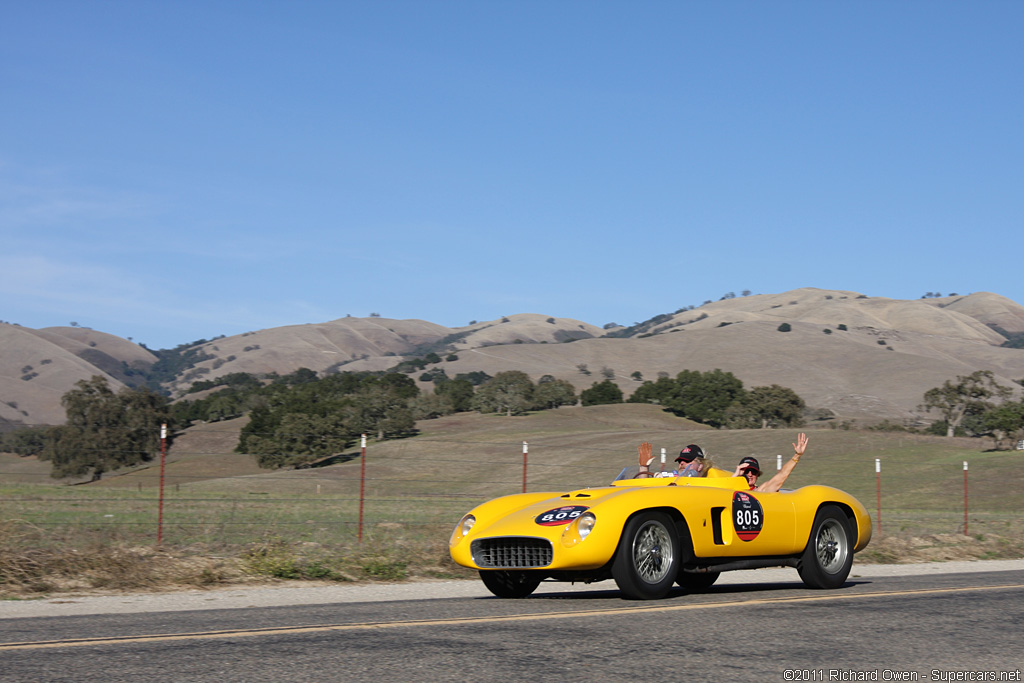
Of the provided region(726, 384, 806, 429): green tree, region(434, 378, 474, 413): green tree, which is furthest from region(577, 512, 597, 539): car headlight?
region(434, 378, 474, 413): green tree

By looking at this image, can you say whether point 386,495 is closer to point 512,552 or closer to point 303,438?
point 303,438

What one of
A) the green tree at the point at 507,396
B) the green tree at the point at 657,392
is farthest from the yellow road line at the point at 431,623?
the green tree at the point at 657,392

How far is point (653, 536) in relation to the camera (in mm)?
9539

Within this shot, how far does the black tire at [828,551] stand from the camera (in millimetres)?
10953

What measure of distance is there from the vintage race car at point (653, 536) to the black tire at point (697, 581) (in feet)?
0.05

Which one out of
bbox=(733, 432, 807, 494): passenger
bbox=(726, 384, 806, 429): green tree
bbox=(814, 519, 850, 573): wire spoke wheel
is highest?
bbox=(726, 384, 806, 429): green tree

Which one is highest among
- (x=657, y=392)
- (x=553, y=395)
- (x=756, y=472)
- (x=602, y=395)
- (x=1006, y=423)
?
(x=657, y=392)

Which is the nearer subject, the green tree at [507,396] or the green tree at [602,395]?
the green tree at [507,396]

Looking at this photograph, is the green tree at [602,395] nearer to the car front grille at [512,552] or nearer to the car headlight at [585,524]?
the car front grille at [512,552]

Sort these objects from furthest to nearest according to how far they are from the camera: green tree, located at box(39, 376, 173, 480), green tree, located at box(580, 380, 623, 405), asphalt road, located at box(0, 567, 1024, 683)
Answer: green tree, located at box(580, 380, 623, 405) → green tree, located at box(39, 376, 173, 480) → asphalt road, located at box(0, 567, 1024, 683)

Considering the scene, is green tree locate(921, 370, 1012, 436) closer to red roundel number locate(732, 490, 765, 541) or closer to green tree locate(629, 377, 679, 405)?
green tree locate(629, 377, 679, 405)

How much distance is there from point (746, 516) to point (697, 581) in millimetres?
1446

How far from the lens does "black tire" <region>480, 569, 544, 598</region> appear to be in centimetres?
1017

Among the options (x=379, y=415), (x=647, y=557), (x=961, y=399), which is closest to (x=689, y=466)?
(x=647, y=557)
